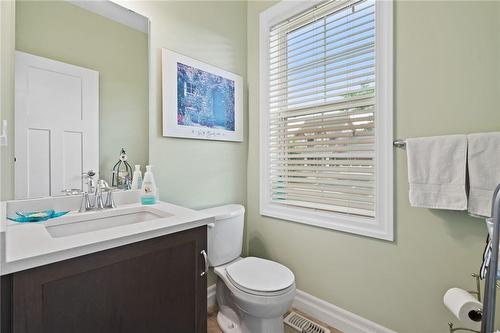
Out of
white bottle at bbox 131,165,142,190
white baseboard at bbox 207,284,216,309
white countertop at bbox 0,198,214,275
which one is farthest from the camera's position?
white baseboard at bbox 207,284,216,309

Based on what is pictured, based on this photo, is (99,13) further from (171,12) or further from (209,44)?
(209,44)

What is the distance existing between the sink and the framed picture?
20.3 inches

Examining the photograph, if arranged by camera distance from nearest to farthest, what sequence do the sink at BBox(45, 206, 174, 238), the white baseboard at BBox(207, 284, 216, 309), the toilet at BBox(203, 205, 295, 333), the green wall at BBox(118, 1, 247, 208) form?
the sink at BBox(45, 206, 174, 238), the toilet at BBox(203, 205, 295, 333), the green wall at BBox(118, 1, 247, 208), the white baseboard at BBox(207, 284, 216, 309)

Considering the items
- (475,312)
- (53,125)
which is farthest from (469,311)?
(53,125)

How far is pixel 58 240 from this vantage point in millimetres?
754

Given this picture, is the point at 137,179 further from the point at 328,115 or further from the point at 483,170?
the point at 483,170

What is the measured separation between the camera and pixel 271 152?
1.97 m

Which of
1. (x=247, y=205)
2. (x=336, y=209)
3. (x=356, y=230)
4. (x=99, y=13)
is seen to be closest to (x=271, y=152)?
(x=247, y=205)

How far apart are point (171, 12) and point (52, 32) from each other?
0.71 m

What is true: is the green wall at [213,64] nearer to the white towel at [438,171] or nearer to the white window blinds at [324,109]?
the white window blinds at [324,109]

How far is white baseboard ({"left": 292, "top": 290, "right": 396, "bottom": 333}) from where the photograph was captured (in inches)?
57.7

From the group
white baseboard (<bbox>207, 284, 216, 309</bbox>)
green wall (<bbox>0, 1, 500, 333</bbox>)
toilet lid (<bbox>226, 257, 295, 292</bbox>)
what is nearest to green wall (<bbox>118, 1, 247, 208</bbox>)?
green wall (<bbox>0, 1, 500, 333</bbox>)

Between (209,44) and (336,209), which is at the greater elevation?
(209,44)

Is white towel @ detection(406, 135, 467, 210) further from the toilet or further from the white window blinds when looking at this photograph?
the toilet
